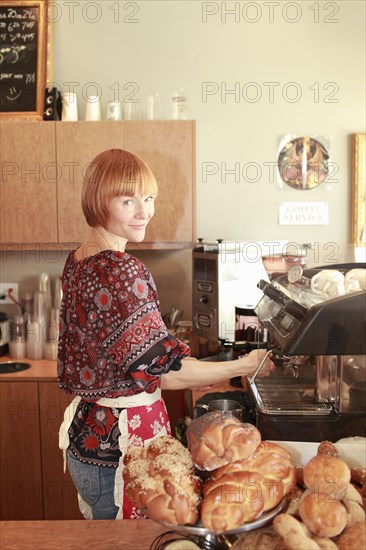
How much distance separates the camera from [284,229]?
298 cm

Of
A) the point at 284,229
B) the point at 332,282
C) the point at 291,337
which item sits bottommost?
the point at 291,337

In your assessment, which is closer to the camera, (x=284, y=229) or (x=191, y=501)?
(x=191, y=501)

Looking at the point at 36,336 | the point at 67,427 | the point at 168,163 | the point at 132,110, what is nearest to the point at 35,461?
the point at 36,336

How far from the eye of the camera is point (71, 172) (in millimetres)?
2664

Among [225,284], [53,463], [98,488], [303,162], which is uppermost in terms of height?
[303,162]

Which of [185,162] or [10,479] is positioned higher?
[185,162]

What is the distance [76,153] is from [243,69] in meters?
1.01

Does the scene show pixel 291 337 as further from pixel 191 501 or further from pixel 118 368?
pixel 118 368

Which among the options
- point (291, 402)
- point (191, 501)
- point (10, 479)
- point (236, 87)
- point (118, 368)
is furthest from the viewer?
point (236, 87)

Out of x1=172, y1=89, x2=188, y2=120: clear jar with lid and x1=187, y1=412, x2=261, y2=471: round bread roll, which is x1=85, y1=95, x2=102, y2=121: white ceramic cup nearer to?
x1=172, y1=89, x2=188, y2=120: clear jar with lid

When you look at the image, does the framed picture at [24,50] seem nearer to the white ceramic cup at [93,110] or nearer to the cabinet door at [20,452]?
the white ceramic cup at [93,110]

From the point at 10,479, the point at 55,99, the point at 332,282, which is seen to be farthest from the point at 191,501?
the point at 55,99

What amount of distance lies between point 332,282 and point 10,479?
1.97 metres

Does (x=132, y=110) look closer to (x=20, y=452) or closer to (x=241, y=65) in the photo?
(x=241, y=65)
